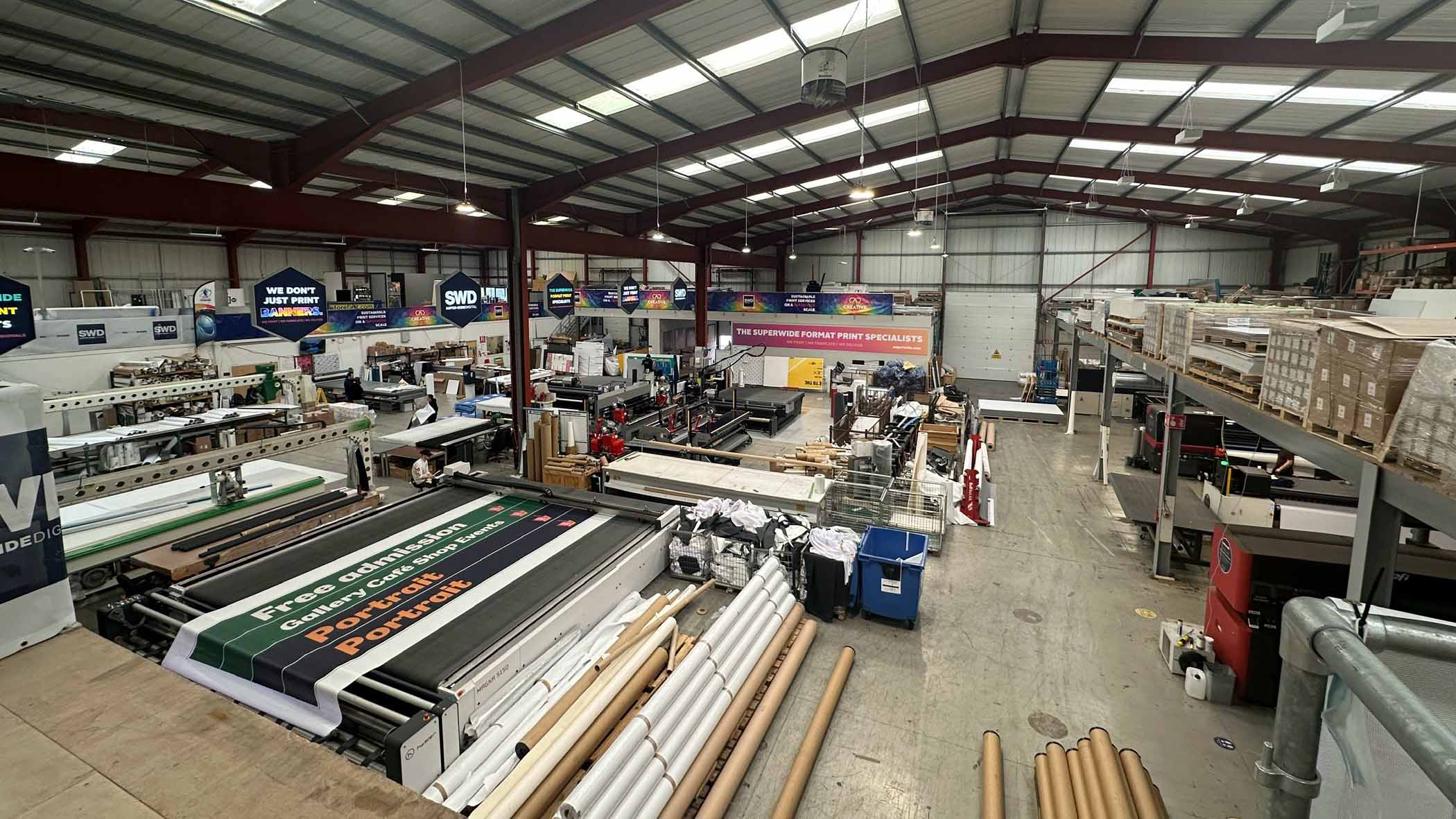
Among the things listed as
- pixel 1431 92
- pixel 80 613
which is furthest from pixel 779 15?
pixel 80 613

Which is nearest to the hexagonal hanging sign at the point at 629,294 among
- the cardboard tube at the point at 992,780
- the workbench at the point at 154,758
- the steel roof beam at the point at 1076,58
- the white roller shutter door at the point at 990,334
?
the steel roof beam at the point at 1076,58

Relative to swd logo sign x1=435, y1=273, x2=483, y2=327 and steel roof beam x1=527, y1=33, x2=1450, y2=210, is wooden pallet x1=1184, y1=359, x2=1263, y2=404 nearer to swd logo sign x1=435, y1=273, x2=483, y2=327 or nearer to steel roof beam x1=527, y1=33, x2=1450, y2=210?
steel roof beam x1=527, y1=33, x2=1450, y2=210

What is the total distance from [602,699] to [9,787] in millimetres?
3717

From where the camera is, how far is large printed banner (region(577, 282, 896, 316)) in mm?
21016

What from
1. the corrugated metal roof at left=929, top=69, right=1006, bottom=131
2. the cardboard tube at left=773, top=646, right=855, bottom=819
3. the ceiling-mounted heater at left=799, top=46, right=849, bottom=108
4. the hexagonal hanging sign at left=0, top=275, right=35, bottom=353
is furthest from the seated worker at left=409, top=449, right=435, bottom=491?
the corrugated metal roof at left=929, top=69, right=1006, bottom=131

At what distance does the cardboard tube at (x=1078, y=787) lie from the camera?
424 centimetres

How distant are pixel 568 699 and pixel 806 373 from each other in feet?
60.2

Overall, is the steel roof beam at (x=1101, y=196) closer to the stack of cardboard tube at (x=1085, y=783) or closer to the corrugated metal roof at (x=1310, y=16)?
the corrugated metal roof at (x=1310, y=16)

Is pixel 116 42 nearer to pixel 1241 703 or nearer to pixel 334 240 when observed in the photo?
pixel 1241 703

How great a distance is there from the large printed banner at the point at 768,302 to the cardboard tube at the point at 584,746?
15465 mm

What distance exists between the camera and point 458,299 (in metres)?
11.5

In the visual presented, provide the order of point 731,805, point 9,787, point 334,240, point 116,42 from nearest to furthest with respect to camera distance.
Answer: point 9,787 < point 731,805 < point 116,42 < point 334,240

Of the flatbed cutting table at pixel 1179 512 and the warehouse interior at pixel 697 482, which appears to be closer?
the warehouse interior at pixel 697 482

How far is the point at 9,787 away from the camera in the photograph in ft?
3.99
